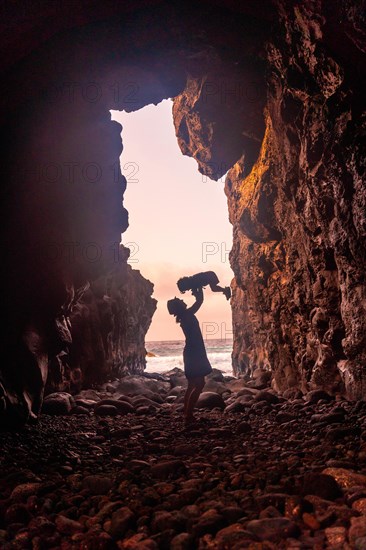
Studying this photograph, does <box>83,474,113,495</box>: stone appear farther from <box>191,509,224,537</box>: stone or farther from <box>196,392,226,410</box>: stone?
<box>196,392,226,410</box>: stone

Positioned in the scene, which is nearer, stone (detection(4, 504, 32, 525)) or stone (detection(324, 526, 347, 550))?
stone (detection(324, 526, 347, 550))

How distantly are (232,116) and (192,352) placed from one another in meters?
10.1

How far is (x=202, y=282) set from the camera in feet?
23.9

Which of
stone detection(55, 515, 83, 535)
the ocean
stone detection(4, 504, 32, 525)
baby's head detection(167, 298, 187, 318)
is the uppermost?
baby's head detection(167, 298, 187, 318)

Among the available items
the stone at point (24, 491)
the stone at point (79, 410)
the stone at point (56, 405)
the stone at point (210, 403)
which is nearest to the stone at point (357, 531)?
the stone at point (24, 491)

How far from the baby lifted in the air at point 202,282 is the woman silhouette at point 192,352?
130mm

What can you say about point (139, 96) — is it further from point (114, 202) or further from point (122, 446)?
point (122, 446)

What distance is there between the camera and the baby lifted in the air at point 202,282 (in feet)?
23.7

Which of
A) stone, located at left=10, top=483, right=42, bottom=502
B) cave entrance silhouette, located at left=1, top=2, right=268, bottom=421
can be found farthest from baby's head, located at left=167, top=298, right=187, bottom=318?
stone, located at left=10, top=483, right=42, bottom=502

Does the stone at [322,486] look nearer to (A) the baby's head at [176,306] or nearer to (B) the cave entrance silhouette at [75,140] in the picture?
(A) the baby's head at [176,306]

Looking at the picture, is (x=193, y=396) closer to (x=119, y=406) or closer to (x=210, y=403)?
(x=210, y=403)

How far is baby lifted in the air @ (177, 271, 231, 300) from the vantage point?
7219mm

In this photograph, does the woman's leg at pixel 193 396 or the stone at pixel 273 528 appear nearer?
the stone at pixel 273 528

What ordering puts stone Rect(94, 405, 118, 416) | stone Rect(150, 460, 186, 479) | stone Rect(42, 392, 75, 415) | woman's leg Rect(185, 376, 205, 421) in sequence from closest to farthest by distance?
stone Rect(150, 460, 186, 479) < woman's leg Rect(185, 376, 205, 421) < stone Rect(42, 392, 75, 415) < stone Rect(94, 405, 118, 416)
